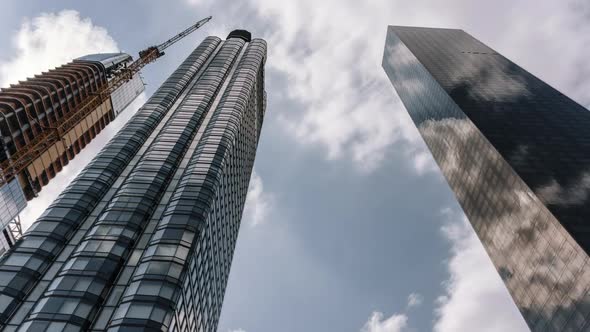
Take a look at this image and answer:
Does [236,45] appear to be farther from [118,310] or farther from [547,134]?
[118,310]

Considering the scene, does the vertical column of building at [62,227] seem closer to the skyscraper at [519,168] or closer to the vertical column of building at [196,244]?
the vertical column of building at [196,244]

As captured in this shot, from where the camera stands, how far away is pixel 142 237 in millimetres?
57375

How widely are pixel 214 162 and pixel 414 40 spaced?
105 meters

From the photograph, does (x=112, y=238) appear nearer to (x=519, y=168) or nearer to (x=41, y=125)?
(x=41, y=125)

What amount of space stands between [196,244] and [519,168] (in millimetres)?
55989

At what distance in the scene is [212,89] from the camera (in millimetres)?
106750

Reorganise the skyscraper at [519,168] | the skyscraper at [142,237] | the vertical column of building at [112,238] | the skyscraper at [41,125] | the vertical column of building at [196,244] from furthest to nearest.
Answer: the skyscraper at [41,125], the skyscraper at [519,168], the vertical column of building at [196,244], the skyscraper at [142,237], the vertical column of building at [112,238]

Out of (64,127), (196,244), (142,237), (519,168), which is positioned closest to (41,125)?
(64,127)

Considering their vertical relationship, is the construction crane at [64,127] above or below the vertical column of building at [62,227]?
above

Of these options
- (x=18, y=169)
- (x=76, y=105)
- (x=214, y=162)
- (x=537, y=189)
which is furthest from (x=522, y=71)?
(x=18, y=169)

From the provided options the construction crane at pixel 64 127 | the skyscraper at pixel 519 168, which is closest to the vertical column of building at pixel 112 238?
the construction crane at pixel 64 127

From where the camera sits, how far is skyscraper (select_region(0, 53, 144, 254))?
7069 centimetres

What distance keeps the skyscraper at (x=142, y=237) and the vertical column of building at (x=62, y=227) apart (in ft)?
0.42

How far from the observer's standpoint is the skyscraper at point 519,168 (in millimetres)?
63744
